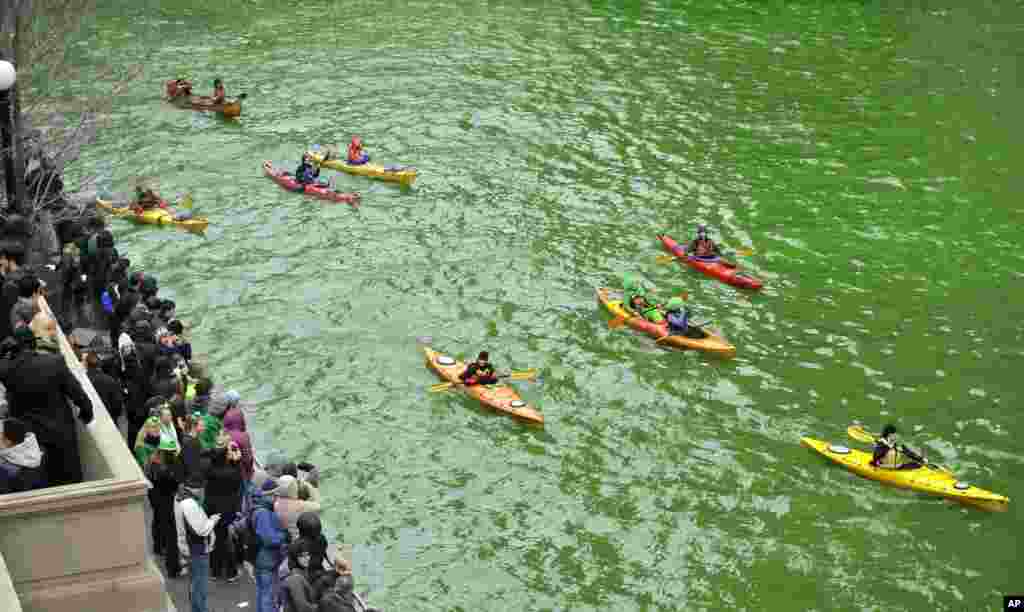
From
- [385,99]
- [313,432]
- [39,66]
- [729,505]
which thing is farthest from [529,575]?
[385,99]

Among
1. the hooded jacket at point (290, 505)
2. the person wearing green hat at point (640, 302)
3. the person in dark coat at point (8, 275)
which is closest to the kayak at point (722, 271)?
the person wearing green hat at point (640, 302)

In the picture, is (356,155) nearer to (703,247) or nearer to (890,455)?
(703,247)

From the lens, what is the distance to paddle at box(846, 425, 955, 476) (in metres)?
23.8

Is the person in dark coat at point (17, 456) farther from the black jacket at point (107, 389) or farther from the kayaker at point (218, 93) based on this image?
the kayaker at point (218, 93)

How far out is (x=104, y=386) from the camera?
16.5m

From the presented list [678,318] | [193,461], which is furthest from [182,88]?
[193,461]

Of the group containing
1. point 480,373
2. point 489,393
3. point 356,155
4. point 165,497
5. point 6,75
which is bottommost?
point 489,393

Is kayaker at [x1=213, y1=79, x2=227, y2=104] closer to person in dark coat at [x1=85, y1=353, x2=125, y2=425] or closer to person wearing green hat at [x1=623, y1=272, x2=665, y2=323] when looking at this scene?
person wearing green hat at [x1=623, y1=272, x2=665, y2=323]

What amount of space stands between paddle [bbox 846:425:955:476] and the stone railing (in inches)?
591

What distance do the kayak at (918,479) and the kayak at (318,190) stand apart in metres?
15.9

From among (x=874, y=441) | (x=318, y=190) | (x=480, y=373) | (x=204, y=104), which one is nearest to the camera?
(x=874, y=441)

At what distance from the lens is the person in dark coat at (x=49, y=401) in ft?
41.2

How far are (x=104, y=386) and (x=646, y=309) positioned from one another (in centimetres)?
1504

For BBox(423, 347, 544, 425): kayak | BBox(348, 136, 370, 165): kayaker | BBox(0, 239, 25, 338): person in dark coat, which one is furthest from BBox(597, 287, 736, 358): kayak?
BBox(0, 239, 25, 338): person in dark coat
